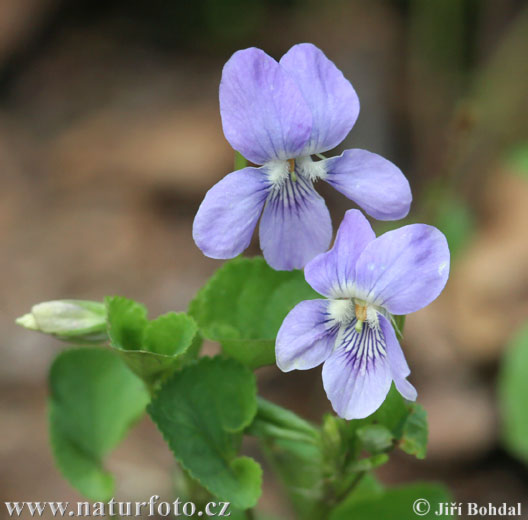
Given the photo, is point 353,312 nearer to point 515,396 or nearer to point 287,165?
point 287,165

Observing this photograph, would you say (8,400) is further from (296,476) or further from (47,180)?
(296,476)

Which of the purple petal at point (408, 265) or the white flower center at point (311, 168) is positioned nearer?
the purple petal at point (408, 265)

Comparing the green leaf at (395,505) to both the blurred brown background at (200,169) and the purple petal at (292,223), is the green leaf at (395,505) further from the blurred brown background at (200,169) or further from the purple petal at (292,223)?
the blurred brown background at (200,169)

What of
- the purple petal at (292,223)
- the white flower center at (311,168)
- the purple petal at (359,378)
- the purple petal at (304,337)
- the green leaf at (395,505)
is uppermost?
the white flower center at (311,168)

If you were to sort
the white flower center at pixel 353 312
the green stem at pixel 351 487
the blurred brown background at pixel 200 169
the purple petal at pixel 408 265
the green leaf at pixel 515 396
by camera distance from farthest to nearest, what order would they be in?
the blurred brown background at pixel 200 169, the green leaf at pixel 515 396, the green stem at pixel 351 487, the white flower center at pixel 353 312, the purple petal at pixel 408 265

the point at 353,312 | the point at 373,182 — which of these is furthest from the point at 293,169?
the point at 353,312

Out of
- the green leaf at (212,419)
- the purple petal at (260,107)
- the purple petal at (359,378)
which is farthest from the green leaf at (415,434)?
the purple petal at (260,107)

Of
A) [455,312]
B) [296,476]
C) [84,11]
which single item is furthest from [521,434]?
[84,11]

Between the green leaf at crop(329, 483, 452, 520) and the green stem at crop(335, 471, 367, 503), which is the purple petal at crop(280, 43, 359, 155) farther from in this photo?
the green leaf at crop(329, 483, 452, 520)
